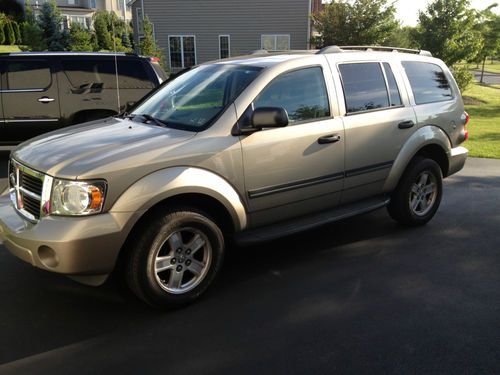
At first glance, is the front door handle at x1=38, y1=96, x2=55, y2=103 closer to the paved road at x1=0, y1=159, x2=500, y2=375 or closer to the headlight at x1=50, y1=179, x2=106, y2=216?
the paved road at x1=0, y1=159, x2=500, y2=375

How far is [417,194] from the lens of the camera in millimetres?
5211

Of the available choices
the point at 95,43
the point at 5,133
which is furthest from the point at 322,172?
the point at 95,43

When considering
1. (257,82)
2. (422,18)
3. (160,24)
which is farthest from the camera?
(160,24)

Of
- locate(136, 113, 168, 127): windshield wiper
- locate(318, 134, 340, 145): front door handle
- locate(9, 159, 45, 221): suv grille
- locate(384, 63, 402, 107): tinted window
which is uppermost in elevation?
locate(384, 63, 402, 107): tinted window

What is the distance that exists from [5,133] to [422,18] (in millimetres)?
17953

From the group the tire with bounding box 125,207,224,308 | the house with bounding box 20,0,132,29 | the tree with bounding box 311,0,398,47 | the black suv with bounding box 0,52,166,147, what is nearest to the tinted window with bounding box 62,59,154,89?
the black suv with bounding box 0,52,166,147

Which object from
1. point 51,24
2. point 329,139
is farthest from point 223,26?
point 329,139

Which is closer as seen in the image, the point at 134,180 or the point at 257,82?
the point at 134,180

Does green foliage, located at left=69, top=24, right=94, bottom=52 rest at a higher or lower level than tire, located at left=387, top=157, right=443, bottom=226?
higher

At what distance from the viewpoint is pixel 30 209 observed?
3.41 meters

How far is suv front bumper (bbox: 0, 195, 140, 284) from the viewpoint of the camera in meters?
3.03

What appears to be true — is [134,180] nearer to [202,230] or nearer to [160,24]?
[202,230]

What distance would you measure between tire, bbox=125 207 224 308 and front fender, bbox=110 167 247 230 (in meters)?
0.16

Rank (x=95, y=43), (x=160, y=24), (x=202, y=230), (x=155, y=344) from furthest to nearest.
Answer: (x=95, y=43) → (x=160, y=24) → (x=202, y=230) → (x=155, y=344)
